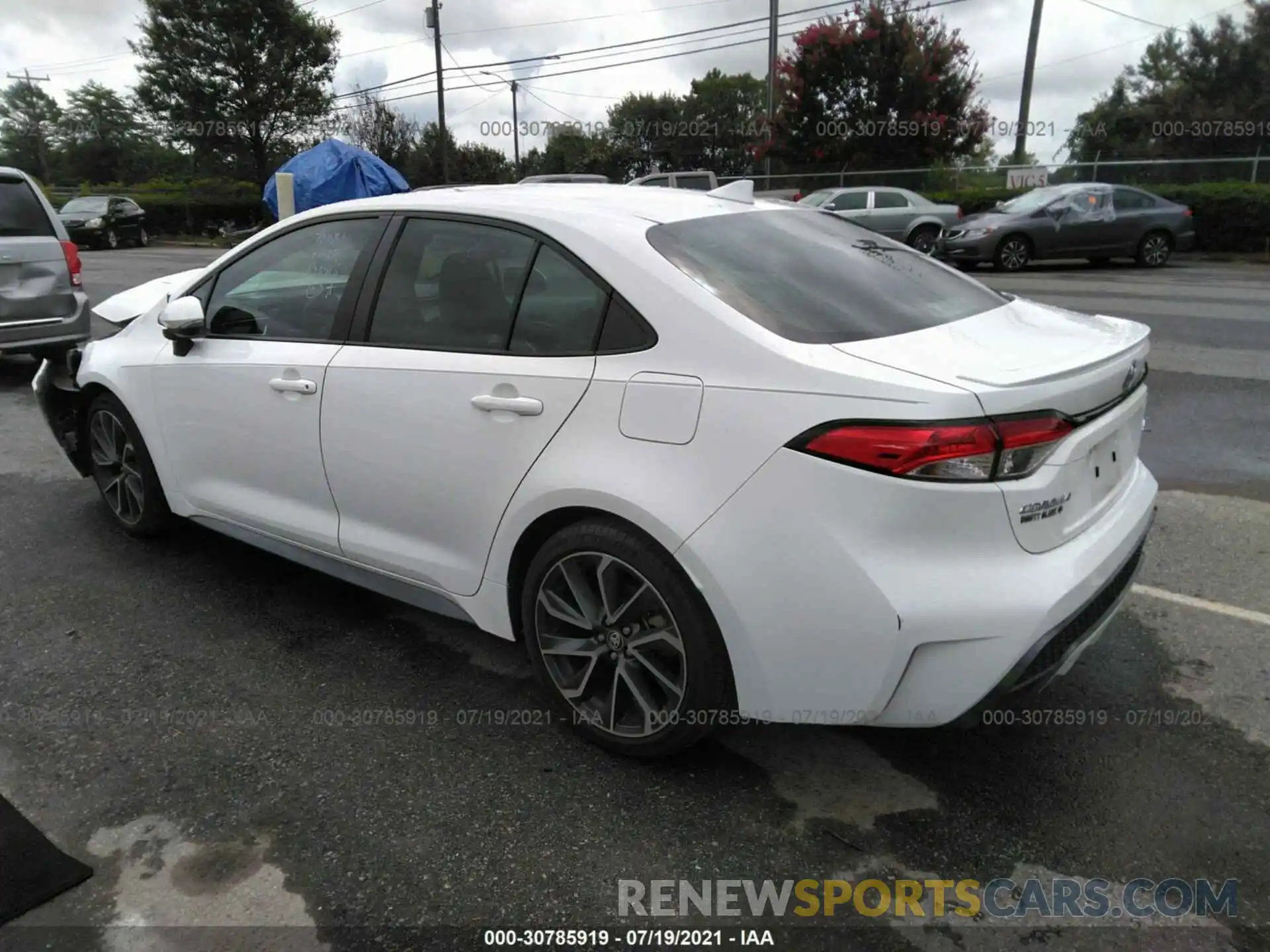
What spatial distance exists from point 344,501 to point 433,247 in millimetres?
945

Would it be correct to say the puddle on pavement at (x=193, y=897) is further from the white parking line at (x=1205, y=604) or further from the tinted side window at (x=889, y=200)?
the tinted side window at (x=889, y=200)

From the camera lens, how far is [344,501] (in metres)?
3.37

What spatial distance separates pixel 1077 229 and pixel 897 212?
3.80 m

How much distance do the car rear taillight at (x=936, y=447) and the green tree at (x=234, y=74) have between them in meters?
43.7

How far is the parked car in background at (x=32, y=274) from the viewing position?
811cm

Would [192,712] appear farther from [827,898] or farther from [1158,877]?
[1158,877]

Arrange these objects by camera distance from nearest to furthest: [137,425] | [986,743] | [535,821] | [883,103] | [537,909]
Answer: [537,909]
[535,821]
[986,743]
[137,425]
[883,103]

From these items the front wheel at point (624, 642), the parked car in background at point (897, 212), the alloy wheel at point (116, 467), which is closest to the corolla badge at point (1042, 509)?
the front wheel at point (624, 642)

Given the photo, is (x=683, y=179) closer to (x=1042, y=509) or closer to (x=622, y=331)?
(x=622, y=331)

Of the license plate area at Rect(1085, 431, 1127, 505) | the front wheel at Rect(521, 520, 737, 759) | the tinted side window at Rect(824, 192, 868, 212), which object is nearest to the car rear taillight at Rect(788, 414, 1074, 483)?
the license plate area at Rect(1085, 431, 1127, 505)

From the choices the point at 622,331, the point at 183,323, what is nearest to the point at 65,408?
the point at 183,323

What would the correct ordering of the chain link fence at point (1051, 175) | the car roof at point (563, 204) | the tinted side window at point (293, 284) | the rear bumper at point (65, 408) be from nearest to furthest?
the car roof at point (563, 204), the tinted side window at point (293, 284), the rear bumper at point (65, 408), the chain link fence at point (1051, 175)

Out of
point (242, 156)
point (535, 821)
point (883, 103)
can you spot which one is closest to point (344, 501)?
point (535, 821)

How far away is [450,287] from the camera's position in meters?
3.18
